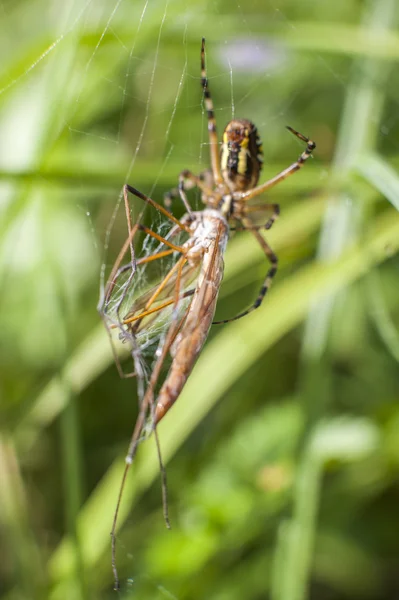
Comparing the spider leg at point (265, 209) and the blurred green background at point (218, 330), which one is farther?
the blurred green background at point (218, 330)

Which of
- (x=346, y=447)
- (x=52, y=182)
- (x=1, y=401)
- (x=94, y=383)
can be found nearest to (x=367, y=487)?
(x=346, y=447)

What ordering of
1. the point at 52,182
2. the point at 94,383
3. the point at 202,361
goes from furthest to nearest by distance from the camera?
the point at 94,383 < the point at 202,361 < the point at 52,182

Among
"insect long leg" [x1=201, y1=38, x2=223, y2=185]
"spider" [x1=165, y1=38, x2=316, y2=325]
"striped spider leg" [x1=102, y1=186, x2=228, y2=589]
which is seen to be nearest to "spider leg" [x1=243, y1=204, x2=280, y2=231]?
"spider" [x1=165, y1=38, x2=316, y2=325]

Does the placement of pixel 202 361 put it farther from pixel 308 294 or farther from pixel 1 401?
pixel 1 401

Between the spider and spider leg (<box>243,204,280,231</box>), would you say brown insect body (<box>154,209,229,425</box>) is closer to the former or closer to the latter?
the spider

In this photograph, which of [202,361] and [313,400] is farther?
[202,361]

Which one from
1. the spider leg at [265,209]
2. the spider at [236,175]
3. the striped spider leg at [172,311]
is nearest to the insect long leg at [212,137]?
the spider at [236,175]

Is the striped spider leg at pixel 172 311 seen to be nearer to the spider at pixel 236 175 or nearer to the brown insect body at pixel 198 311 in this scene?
the brown insect body at pixel 198 311
